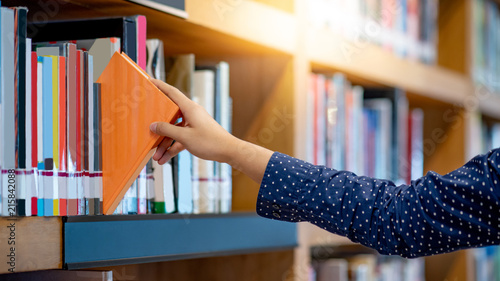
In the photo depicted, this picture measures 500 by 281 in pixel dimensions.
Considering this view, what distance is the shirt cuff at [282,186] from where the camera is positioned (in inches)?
41.8

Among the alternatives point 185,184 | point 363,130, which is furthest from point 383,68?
point 185,184

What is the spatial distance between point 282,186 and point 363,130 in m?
0.80

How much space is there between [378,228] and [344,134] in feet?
2.31

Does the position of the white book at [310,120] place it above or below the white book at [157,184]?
above

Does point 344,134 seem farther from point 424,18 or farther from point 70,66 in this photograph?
point 70,66

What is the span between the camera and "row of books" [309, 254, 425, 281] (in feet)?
5.67

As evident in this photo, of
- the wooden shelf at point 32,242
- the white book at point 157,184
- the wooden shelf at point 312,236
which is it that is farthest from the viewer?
the wooden shelf at point 312,236

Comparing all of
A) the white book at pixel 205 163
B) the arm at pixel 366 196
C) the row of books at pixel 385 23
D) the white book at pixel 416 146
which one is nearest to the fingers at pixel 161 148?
the arm at pixel 366 196

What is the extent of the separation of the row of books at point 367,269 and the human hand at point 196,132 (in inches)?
28.3

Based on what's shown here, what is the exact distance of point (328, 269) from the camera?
1.73 metres

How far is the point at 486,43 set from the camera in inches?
99.5

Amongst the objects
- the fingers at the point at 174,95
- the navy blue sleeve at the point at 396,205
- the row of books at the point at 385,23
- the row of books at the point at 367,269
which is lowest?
the row of books at the point at 367,269

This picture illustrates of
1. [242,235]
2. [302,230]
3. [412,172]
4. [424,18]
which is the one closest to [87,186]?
[242,235]

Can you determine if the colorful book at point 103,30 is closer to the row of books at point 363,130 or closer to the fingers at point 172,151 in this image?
the fingers at point 172,151
